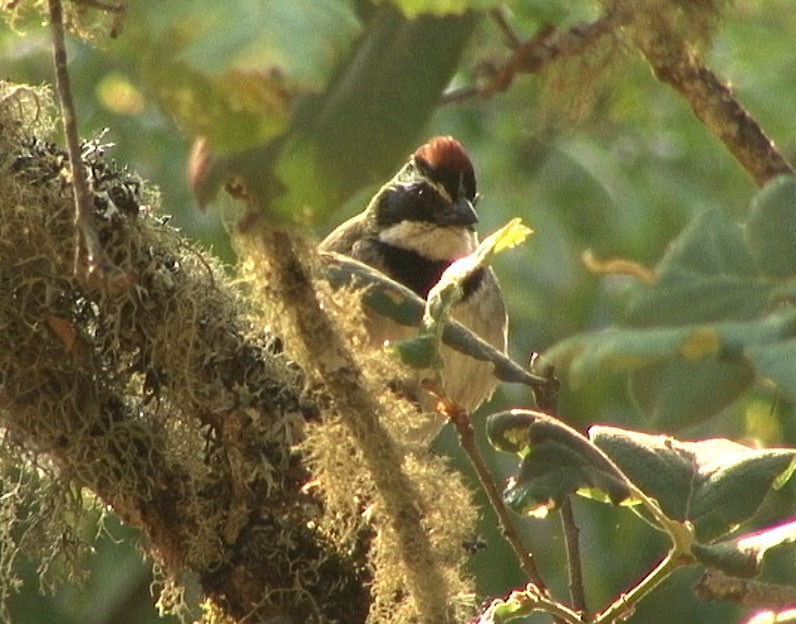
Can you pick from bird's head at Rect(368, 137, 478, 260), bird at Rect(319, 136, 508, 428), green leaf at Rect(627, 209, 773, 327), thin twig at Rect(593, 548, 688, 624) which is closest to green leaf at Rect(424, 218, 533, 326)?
thin twig at Rect(593, 548, 688, 624)

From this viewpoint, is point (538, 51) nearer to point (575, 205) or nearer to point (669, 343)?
point (669, 343)

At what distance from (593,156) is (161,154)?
3.73 ft

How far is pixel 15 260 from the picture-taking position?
1.97 m

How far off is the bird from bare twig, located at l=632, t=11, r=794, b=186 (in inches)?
51.0

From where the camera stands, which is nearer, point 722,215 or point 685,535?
point 722,215

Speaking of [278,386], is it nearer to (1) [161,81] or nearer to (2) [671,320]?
(2) [671,320]

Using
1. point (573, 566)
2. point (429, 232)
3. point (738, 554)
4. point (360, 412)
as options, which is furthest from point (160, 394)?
point (429, 232)

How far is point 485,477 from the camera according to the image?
61.8 inches

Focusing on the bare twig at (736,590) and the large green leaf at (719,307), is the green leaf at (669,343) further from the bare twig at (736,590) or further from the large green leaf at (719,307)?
the bare twig at (736,590)

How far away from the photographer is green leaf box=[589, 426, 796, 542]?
1.40m

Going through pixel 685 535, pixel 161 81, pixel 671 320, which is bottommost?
pixel 685 535

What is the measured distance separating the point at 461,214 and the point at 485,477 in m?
2.24

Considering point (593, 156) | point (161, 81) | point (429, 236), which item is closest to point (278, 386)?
point (161, 81)

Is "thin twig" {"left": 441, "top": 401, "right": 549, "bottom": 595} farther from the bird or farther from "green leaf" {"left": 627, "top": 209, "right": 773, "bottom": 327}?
the bird
